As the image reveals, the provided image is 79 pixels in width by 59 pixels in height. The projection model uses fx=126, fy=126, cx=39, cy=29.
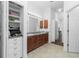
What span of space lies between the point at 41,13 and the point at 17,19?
18.6 feet

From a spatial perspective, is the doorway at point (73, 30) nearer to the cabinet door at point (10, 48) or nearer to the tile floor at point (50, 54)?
the tile floor at point (50, 54)

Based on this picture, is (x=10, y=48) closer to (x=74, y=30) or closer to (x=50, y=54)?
(x=50, y=54)

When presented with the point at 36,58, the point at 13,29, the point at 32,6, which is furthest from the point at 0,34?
the point at 32,6

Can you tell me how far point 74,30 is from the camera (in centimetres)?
699

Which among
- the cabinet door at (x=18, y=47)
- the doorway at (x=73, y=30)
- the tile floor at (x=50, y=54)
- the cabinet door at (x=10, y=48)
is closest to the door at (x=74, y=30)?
the doorway at (x=73, y=30)

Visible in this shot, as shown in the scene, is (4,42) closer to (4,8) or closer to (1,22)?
(1,22)

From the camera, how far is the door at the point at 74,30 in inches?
273

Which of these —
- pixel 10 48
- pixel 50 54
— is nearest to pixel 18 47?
pixel 10 48

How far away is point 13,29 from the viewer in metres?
5.30

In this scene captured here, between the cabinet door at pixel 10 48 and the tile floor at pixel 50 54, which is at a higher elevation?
the cabinet door at pixel 10 48

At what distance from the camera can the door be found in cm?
693

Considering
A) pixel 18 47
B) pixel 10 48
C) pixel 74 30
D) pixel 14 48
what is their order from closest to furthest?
1. pixel 10 48
2. pixel 14 48
3. pixel 18 47
4. pixel 74 30

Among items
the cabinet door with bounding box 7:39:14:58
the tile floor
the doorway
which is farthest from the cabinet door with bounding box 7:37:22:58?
the doorway

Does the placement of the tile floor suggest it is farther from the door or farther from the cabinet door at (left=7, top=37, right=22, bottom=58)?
the cabinet door at (left=7, top=37, right=22, bottom=58)
